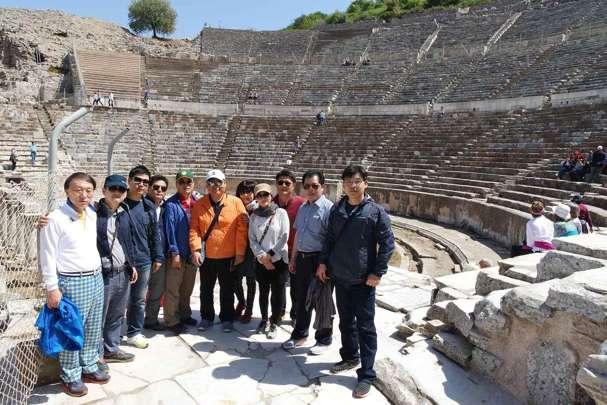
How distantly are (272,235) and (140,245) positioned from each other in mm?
1144

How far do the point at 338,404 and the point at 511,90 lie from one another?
20.0 m

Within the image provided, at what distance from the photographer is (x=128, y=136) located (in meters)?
21.2

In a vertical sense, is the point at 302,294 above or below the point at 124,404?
above

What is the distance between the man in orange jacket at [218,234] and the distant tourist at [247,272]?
0.30 feet

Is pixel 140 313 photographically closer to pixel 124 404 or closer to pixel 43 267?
pixel 124 404

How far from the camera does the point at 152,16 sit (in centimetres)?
4378

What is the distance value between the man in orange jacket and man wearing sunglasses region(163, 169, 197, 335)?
115 millimetres

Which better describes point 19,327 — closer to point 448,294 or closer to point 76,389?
point 76,389

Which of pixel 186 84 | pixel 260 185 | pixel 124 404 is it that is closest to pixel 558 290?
pixel 260 185

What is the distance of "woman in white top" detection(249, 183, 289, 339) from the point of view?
413cm

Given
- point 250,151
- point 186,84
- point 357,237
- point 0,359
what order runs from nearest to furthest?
point 0,359 → point 357,237 → point 250,151 → point 186,84

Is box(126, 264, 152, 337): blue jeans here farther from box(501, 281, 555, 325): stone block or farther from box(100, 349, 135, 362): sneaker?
box(501, 281, 555, 325): stone block

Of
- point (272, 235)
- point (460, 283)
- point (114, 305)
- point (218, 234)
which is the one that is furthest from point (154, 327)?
point (460, 283)

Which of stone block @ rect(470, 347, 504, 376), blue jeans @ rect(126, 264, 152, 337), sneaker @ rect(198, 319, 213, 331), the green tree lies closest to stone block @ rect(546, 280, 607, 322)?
stone block @ rect(470, 347, 504, 376)
